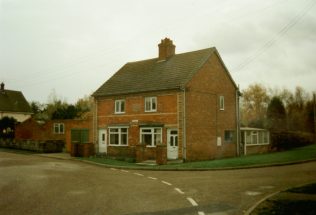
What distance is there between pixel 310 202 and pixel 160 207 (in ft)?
14.7

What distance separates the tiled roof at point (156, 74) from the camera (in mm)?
30734

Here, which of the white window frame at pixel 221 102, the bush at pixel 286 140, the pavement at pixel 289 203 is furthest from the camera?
the bush at pixel 286 140

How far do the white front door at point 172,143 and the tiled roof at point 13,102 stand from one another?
47350 mm

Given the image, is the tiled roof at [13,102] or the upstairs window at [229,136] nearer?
the upstairs window at [229,136]

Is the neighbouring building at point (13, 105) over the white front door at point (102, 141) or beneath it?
over

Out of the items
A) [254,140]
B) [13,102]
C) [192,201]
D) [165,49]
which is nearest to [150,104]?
[165,49]

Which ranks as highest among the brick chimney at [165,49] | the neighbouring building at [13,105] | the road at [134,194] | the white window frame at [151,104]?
the brick chimney at [165,49]

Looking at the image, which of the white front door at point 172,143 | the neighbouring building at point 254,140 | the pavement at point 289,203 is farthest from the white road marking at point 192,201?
the neighbouring building at point 254,140

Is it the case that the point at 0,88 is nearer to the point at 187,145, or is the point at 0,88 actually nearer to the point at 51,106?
the point at 51,106

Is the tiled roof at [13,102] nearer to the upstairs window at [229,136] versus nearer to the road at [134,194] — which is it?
the upstairs window at [229,136]

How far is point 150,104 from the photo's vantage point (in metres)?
31.8

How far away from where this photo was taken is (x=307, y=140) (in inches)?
1751

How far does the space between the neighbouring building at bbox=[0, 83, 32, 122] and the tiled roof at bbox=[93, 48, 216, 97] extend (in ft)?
123

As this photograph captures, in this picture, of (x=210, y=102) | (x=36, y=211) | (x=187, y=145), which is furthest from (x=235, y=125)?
(x=36, y=211)
